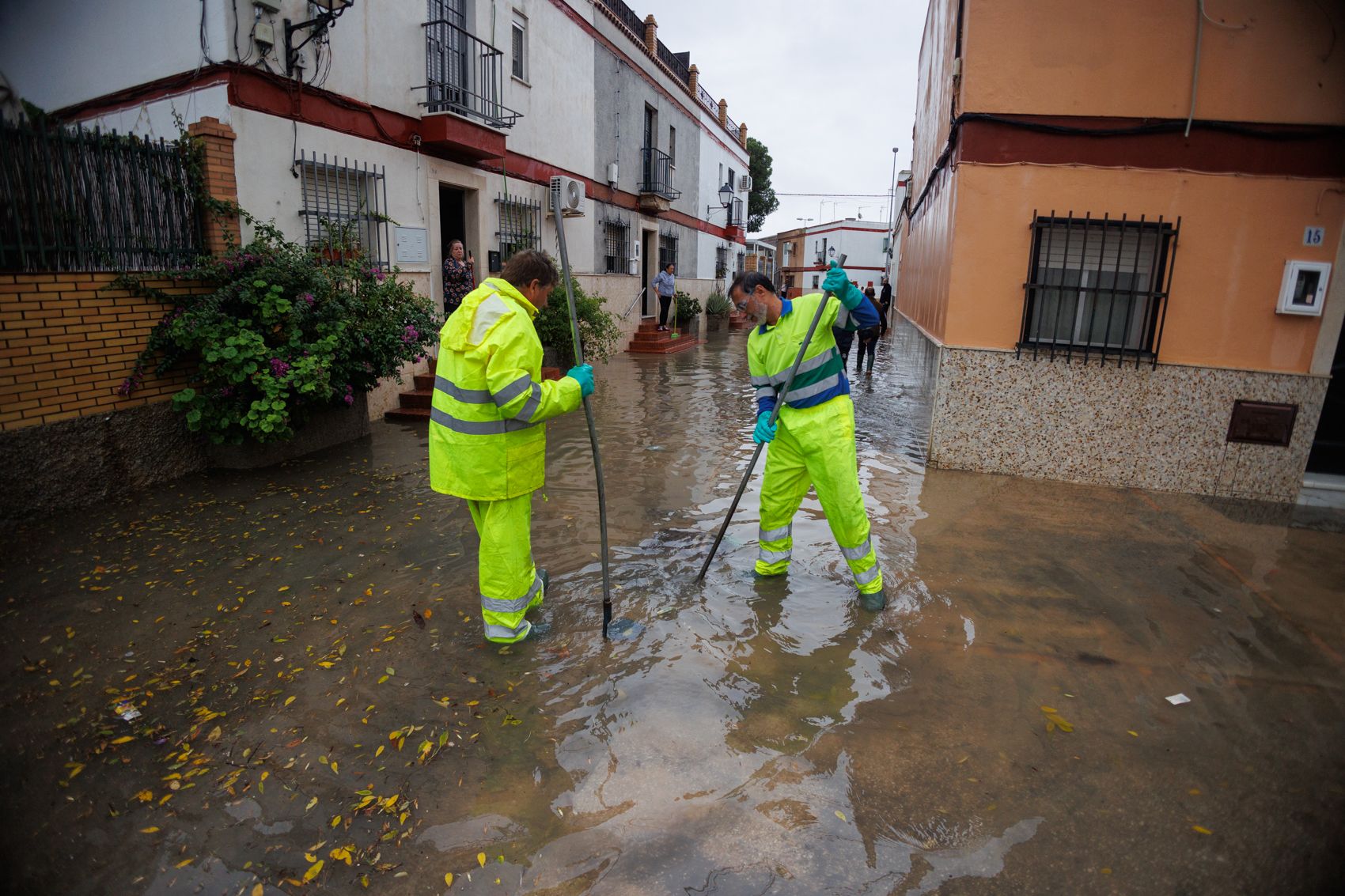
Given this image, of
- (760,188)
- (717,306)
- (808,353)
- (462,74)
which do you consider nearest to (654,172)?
(717,306)

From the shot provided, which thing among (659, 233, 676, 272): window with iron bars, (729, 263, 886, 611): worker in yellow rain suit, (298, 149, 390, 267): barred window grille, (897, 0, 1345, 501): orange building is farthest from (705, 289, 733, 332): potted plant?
(729, 263, 886, 611): worker in yellow rain suit

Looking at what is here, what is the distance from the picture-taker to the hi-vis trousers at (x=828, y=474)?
14.1 feet

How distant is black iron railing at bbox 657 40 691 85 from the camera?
19.9 m

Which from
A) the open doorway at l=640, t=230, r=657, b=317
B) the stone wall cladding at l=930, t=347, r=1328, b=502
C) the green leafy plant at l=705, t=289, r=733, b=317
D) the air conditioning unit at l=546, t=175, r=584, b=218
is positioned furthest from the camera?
the green leafy plant at l=705, t=289, r=733, b=317

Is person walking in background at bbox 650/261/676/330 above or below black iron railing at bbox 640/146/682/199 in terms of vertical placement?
below

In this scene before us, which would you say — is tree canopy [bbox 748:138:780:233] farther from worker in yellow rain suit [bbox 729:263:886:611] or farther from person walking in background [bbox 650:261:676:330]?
worker in yellow rain suit [bbox 729:263:886:611]

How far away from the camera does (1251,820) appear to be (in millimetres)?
2791

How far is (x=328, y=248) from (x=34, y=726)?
18.7 ft

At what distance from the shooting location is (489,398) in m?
3.57

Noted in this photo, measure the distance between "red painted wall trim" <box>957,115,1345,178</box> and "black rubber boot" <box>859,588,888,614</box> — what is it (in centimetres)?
441

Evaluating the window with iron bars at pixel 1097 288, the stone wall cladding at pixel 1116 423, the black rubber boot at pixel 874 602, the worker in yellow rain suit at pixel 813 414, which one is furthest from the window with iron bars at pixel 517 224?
the black rubber boot at pixel 874 602

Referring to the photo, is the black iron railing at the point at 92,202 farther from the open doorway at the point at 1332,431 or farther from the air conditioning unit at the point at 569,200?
the open doorway at the point at 1332,431

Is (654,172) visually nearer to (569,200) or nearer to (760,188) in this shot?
(569,200)

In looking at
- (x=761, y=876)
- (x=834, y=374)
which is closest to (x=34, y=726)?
(x=761, y=876)
